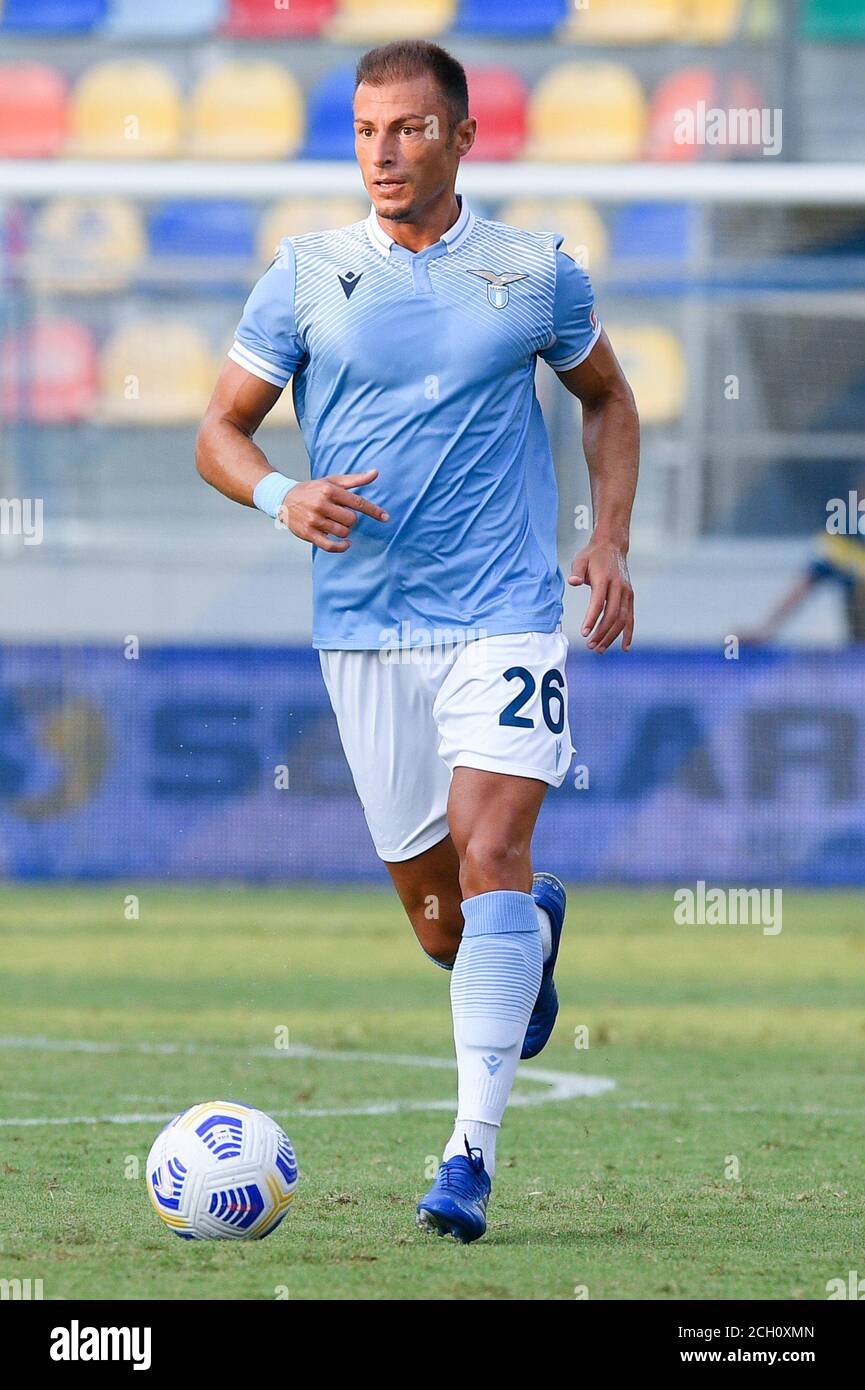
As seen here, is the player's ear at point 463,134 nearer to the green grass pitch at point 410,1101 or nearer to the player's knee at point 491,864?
the player's knee at point 491,864

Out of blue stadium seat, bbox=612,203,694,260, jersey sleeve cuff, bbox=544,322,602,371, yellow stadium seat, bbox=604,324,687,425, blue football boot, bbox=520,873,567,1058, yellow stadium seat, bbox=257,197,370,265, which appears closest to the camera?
jersey sleeve cuff, bbox=544,322,602,371

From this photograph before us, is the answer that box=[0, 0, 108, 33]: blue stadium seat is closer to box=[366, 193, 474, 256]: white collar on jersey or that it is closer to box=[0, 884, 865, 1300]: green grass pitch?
box=[0, 884, 865, 1300]: green grass pitch

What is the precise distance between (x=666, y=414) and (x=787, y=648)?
228 centimetres

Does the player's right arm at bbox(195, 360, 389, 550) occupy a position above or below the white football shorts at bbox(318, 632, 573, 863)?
above

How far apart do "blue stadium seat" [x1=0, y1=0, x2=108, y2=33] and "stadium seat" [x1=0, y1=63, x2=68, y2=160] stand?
0.34 metres

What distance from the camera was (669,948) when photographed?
1080 centimetres

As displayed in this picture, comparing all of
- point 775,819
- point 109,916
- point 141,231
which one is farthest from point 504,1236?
point 141,231

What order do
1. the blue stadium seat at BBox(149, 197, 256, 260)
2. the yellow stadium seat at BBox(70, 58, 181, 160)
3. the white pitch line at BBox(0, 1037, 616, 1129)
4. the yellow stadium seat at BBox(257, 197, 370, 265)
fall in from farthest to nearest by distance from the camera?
the yellow stadium seat at BBox(70, 58, 181, 160) → the blue stadium seat at BBox(149, 197, 256, 260) → the yellow stadium seat at BBox(257, 197, 370, 265) → the white pitch line at BBox(0, 1037, 616, 1129)

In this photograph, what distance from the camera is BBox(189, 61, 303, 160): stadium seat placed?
17250 millimetres

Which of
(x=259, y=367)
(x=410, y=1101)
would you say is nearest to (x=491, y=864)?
(x=259, y=367)

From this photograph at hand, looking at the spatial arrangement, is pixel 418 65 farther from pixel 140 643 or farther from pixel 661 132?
pixel 661 132

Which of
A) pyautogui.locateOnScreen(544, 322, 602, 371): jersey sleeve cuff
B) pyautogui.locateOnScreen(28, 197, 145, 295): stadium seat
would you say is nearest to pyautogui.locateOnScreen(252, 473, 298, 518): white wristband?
pyautogui.locateOnScreen(544, 322, 602, 371): jersey sleeve cuff

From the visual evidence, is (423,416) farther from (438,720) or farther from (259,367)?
(438,720)

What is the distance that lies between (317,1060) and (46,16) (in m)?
12.8
